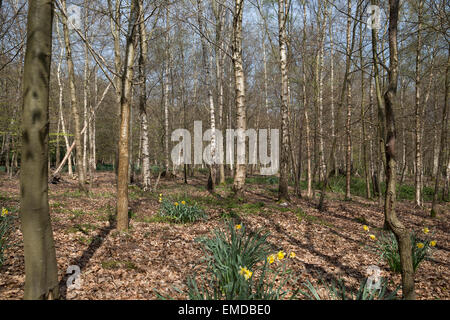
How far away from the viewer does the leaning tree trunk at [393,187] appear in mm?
2369

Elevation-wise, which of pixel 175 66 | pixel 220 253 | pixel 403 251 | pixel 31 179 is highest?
pixel 175 66

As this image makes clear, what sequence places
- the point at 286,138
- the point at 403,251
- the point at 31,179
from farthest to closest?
the point at 286,138 → the point at 403,251 → the point at 31,179

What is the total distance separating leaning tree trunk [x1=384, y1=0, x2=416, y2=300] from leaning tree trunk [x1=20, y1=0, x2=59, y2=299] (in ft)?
10.1

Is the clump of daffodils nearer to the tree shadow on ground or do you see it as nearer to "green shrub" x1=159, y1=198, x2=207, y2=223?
the tree shadow on ground

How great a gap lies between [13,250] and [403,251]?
4763 mm

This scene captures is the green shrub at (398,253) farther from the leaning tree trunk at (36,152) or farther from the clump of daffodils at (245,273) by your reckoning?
the leaning tree trunk at (36,152)

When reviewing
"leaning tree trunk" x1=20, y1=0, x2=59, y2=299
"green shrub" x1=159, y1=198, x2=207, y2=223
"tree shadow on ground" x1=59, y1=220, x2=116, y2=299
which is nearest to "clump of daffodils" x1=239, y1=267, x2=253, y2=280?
"leaning tree trunk" x1=20, y1=0, x2=59, y2=299

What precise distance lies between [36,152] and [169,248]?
277cm

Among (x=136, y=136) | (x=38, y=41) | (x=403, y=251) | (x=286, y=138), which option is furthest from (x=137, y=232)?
(x=136, y=136)

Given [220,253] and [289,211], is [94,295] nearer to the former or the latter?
[220,253]

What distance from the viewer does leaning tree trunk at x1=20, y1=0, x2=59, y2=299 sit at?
1850 mm

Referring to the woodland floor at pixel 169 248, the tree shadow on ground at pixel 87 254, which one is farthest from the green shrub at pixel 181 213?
the tree shadow on ground at pixel 87 254

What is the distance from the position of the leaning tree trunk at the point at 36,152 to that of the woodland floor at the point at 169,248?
2.56 ft
